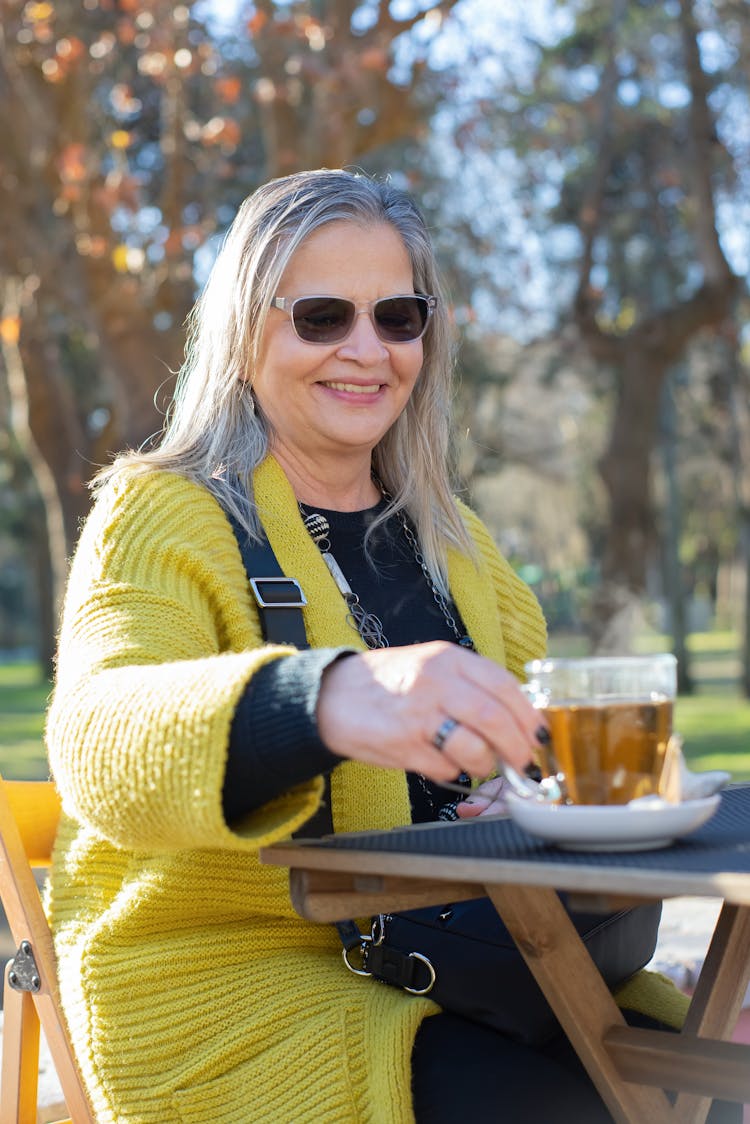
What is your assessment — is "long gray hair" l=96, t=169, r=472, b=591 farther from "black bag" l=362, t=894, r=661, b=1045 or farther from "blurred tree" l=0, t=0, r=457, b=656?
"blurred tree" l=0, t=0, r=457, b=656

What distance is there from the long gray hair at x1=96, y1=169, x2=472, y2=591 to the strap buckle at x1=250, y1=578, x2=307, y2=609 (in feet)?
0.43

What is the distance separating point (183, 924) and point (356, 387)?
1025 millimetres

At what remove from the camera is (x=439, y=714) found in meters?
1.56

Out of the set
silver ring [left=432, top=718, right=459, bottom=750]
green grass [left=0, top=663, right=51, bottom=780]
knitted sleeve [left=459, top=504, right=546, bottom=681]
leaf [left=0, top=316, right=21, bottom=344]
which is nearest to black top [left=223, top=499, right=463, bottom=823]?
silver ring [left=432, top=718, right=459, bottom=750]

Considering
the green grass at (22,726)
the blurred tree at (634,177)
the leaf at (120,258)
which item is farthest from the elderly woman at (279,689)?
the blurred tree at (634,177)

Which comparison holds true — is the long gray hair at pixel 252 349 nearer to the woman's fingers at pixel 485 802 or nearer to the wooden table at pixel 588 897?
the woman's fingers at pixel 485 802

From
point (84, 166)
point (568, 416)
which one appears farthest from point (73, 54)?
point (568, 416)

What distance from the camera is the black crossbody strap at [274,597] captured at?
7.39ft

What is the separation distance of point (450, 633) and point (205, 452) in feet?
1.80

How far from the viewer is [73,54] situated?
8391 mm

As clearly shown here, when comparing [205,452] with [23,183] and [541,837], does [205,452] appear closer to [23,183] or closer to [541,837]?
[541,837]

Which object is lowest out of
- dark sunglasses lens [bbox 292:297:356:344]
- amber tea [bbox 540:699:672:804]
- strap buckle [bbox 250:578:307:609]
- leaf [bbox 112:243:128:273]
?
amber tea [bbox 540:699:672:804]

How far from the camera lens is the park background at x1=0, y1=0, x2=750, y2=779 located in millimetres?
8406

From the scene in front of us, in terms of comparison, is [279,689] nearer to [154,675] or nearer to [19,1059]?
[154,675]
